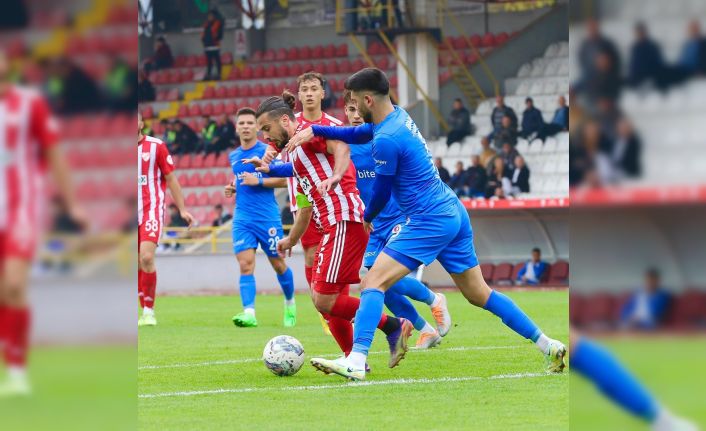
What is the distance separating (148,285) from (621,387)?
36.5 ft

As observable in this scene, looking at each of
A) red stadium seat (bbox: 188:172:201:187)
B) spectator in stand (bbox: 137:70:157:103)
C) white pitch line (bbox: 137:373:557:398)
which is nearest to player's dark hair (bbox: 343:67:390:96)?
white pitch line (bbox: 137:373:557:398)

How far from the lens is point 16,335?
1.50 metres

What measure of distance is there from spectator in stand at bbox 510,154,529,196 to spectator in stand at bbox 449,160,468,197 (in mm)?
901

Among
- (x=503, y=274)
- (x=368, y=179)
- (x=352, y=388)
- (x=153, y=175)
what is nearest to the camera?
(x=352, y=388)

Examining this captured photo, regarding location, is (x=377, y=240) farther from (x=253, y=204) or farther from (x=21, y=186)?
(x=21, y=186)

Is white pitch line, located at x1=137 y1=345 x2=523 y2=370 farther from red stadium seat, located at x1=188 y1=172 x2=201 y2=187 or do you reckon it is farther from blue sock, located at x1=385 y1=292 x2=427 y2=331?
red stadium seat, located at x1=188 y1=172 x2=201 y2=187

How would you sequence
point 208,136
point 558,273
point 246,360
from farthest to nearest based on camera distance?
point 208,136 → point 558,273 → point 246,360

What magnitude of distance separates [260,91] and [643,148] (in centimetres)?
2845

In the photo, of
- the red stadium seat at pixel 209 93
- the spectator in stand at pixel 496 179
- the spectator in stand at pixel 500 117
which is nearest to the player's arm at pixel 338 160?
Answer: the spectator in stand at pixel 496 179

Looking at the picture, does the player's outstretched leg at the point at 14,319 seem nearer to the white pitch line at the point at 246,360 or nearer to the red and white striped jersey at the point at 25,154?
the red and white striped jersey at the point at 25,154

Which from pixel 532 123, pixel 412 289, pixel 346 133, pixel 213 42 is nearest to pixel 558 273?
pixel 532 123

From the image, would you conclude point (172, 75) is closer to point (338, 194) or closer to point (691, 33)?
point (338, 194)

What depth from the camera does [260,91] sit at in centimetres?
2955

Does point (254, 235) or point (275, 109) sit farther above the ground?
point (275, 109)
